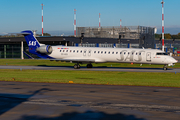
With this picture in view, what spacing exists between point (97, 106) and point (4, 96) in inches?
253

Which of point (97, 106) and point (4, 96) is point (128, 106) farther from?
point (4, 96)

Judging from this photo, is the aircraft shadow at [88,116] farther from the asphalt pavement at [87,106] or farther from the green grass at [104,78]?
the green grass at [104,78]

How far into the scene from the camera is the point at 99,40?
7294cm

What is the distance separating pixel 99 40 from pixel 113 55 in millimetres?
33864

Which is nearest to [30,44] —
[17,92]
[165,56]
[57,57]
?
[57,57]

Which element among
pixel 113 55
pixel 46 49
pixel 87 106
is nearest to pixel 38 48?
pixel 46 49

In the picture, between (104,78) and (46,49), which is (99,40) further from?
(104,78)

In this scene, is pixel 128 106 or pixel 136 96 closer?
pixel 128 106

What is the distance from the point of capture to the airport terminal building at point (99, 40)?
70675 mm

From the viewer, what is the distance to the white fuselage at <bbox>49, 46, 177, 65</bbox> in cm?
3790

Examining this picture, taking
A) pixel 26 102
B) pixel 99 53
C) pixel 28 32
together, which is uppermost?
pixel 28 32

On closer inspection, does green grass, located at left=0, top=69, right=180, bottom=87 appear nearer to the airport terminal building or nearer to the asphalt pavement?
the asphalt pavement

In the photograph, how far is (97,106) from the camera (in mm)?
13281

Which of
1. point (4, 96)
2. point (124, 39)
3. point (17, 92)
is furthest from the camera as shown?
point (124, 39)
